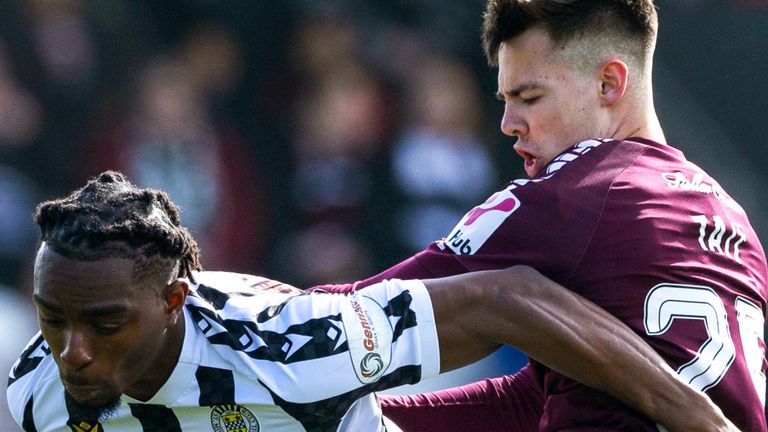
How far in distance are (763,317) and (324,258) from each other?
13.2ft

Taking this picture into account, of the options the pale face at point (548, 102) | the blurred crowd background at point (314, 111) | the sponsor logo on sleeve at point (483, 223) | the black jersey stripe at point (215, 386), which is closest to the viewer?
the black jersey stripe at point (215, 386)

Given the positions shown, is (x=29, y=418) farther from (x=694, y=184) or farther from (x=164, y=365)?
(x=694, y=184)

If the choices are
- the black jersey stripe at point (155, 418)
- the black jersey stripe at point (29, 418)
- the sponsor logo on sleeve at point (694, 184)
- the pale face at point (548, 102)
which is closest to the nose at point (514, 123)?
the pale face at point (548, 102)

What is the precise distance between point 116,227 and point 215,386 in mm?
462

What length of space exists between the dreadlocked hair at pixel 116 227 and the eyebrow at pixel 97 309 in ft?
0.31

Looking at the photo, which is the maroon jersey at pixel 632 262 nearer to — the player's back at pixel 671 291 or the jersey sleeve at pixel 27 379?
the player's back at pixel 671 291

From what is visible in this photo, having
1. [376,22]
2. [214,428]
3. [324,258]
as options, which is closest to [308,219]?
[324,258]

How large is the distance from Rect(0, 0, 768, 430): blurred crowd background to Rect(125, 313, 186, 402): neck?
371cm

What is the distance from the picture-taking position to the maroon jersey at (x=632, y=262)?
313 cm

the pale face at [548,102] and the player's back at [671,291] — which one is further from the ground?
the pale face at [548,102]

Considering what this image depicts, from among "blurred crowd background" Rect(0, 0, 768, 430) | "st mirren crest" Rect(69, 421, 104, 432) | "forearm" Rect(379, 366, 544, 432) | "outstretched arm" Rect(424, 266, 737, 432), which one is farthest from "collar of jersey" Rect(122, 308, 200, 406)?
"blurred crowd background" Rect(0, 0, 768, 430)

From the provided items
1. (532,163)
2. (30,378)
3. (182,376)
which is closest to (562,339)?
(532,163)

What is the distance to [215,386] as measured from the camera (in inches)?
118

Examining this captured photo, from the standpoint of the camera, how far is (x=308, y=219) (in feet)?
23.7
